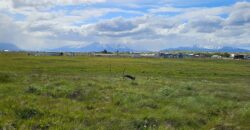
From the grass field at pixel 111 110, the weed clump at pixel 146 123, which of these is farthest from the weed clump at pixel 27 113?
the weed clump at pixel 146 123

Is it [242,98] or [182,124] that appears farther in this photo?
[242,98]

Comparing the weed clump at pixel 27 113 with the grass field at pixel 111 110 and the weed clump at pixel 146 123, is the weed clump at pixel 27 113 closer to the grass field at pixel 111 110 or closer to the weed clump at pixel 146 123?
the grass field at pixel 111 110

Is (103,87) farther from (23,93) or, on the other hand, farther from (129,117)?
(129,117)

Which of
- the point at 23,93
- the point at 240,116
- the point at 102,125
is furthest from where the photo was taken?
the point at 23,93

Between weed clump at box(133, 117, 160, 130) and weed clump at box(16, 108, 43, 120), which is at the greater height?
weed clump at box(16, 108, 43, 120)

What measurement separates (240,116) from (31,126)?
14040 mm

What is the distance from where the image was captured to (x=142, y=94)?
108ft

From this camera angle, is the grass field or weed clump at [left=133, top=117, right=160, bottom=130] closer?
the grass field

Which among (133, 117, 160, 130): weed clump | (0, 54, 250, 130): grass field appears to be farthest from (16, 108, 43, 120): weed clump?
(133, 117, 160, 130): weed clump

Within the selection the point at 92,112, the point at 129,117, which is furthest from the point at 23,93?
the point at 129,117

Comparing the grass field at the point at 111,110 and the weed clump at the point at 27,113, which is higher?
the weed clump at the point at 27,113

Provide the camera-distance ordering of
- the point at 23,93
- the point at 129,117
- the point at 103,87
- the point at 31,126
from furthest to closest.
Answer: the point at 103,87
the point at 23,93
the point at 129,117
the point at 31,126

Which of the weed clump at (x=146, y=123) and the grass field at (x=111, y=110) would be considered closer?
the grass field at (x=111, y=110)

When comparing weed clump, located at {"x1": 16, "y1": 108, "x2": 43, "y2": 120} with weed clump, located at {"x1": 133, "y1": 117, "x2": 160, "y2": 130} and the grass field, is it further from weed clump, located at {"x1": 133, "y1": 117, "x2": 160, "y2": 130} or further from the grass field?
weed clump, located at {"x1": 133, "y1": 117, "x2": 160, "y2": 130}
